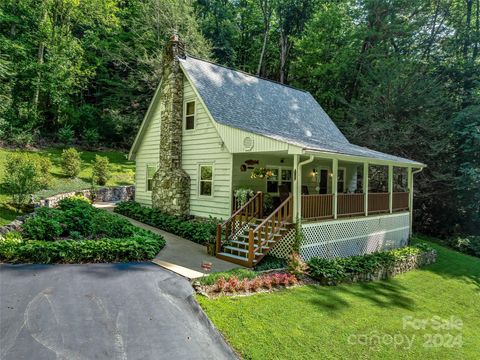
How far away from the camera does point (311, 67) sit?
101ft

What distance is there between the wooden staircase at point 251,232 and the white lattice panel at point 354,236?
804mm

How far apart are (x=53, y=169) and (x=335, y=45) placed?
80.9ft

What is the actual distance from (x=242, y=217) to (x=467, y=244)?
15.6 metres

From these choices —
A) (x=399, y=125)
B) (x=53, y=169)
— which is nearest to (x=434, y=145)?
(x=399, y=125)

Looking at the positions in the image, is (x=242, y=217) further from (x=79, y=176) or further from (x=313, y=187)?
(x=79, y=176)

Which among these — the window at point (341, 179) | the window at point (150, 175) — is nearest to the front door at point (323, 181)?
the window at point (341, 179)

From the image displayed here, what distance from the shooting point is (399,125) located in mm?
22312

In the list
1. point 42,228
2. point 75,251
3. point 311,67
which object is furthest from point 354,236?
point 311,67

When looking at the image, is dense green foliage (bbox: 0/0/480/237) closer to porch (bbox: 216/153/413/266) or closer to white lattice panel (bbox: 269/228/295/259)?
porch (bbox: 216/153/413/266)

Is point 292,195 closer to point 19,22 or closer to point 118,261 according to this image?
point 118,261

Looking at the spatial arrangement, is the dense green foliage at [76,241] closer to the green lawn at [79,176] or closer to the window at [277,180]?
the green lawn at [79,176]

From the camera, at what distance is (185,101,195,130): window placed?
14.1 meters

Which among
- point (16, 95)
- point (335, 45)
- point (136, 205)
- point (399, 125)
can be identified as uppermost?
point (335, 45)

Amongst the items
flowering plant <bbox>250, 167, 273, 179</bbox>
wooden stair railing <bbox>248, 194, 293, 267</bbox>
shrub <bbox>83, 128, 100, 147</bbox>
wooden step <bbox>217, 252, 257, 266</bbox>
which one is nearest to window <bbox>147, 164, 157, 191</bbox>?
flowering plant <bbox>250, 167, 273, 179</bbox>
